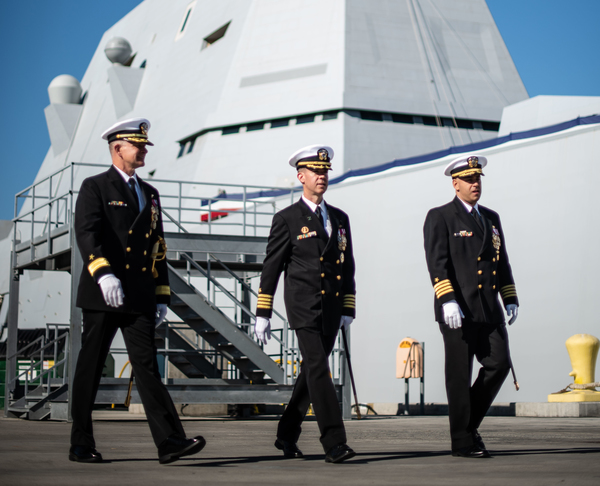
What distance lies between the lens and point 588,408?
37.3ft

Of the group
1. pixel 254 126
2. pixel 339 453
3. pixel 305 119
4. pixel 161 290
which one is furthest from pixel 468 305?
pixel 254 126

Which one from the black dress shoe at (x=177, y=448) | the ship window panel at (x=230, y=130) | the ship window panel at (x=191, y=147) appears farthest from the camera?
the ship window panel at (x=191, y=147)

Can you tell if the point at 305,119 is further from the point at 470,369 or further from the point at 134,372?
the point at 134,372

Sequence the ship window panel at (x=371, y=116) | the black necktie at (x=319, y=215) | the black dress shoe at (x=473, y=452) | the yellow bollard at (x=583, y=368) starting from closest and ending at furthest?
the black dress shoe at (x=473, y=452) < the black necktie at (x=319, y=215) < the yellow bollard at (x=583, y=368) < the ship window panel at (x=371, y=116)

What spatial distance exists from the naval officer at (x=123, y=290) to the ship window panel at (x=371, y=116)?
2224 centimetres

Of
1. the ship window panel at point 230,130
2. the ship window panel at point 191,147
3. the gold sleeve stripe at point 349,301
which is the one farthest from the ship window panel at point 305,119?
the gold sleeve stripe at point 349,301

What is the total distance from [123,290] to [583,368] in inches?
358

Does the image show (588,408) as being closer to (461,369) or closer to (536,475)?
(461,369)

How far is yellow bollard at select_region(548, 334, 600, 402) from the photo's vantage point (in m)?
11.8

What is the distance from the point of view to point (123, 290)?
4609 millimetres

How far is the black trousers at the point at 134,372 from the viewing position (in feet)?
14.4

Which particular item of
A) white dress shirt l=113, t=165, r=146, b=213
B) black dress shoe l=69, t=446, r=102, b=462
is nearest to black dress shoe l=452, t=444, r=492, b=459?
black dress shoe l=69, t=446, r=102, b=462

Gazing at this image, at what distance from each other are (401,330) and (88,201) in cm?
1228

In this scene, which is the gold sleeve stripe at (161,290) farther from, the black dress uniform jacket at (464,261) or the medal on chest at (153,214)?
the black dress uniform jacket at (464,261)
